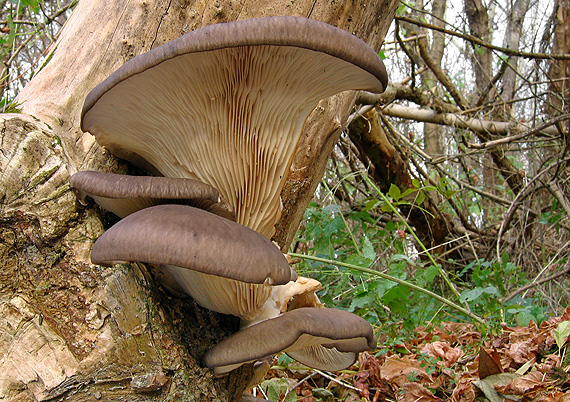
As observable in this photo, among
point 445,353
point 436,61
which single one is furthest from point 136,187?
point 436,61

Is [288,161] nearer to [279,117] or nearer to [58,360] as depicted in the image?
[279,117]

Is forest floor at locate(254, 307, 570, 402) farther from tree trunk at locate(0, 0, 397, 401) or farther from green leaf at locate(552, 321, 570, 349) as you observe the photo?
tree trunk at locate(0, 0, 397, 401)

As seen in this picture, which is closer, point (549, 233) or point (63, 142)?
point (63, 142)

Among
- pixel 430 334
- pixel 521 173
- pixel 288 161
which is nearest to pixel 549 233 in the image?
pixel 521 173

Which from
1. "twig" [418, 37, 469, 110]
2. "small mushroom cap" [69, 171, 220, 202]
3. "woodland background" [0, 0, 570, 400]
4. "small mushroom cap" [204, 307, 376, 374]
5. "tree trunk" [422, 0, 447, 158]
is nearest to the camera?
"small mushroom cap" [69, 171, 220, 202]

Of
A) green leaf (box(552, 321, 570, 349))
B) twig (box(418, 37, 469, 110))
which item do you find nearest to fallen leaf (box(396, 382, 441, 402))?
green leaf (box(552, 321, 570, 349))

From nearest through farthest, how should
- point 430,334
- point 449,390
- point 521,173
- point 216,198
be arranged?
point 216,198, point 449,390, point 430,334, point 521,173

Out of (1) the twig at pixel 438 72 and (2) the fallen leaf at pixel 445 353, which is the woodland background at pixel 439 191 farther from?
(2) the fallen leaf at pixel 445 353

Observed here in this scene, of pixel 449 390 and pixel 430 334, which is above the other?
pixel 449 390
